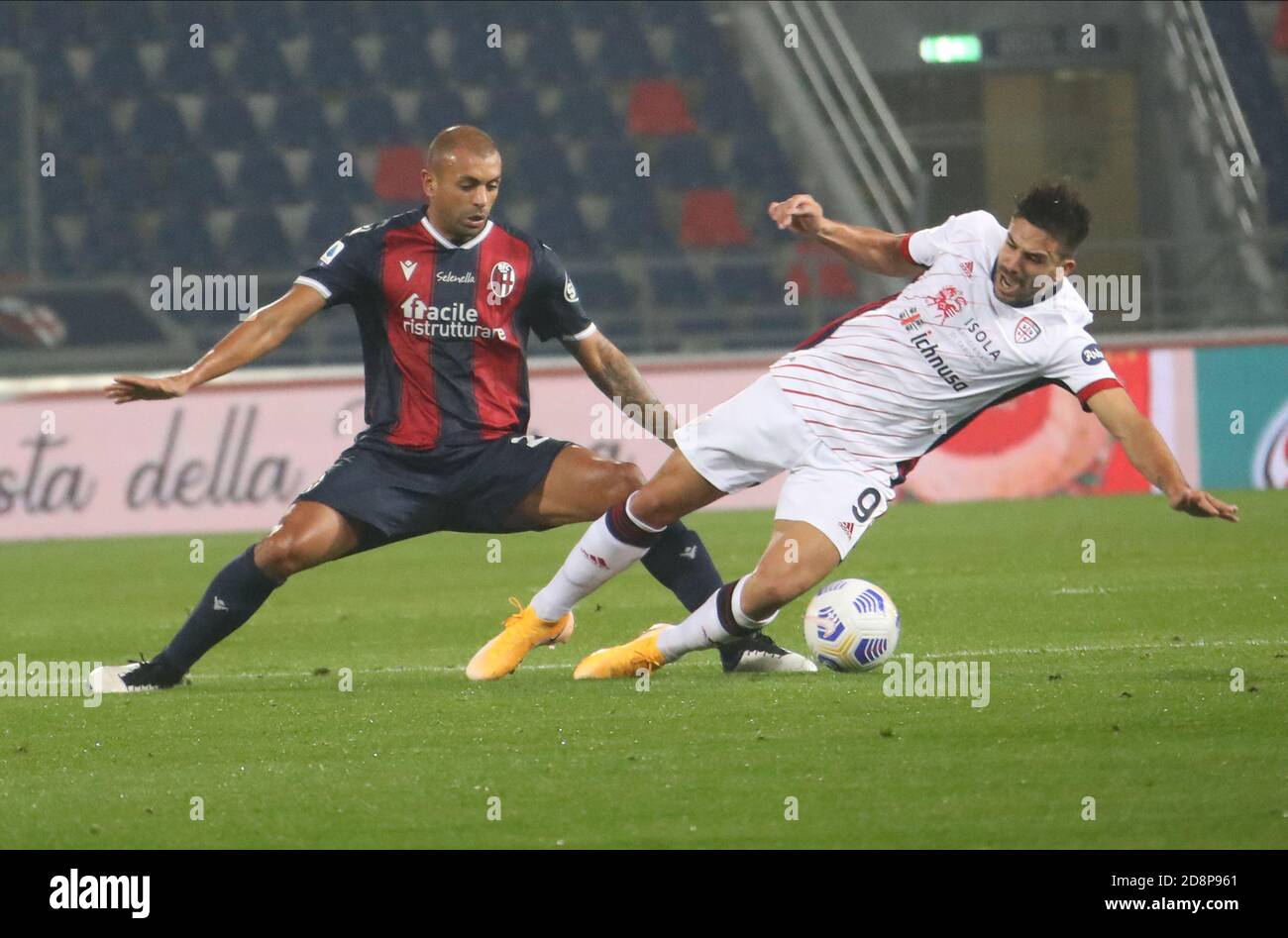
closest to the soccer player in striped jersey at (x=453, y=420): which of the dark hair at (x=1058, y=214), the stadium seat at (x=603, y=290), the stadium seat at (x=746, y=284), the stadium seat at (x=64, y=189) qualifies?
the dark hair at (x=1058, y=214)

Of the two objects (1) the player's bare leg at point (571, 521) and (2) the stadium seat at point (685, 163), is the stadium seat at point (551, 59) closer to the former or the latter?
(2) the stadium seat at point (685, 163)

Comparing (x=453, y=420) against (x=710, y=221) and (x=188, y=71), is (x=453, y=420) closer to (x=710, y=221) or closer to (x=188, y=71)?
(x=710, y=221)

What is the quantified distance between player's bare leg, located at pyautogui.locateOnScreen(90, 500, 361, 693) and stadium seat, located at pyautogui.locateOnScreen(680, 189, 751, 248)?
40.7ft

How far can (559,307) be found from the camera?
6.96 metres

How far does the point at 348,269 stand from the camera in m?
6.75

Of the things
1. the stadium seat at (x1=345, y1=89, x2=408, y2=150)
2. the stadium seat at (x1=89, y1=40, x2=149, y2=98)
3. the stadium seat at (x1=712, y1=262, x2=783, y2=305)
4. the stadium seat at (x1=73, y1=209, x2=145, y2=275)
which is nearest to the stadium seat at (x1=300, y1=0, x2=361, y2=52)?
the stadium seat at (x1=345, y1=89, x2=408, y2=150)

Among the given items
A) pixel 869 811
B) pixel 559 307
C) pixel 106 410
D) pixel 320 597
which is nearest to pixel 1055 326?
pixel 559 307

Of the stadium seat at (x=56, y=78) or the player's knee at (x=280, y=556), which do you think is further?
the stadium seat at (x=56, y=78)

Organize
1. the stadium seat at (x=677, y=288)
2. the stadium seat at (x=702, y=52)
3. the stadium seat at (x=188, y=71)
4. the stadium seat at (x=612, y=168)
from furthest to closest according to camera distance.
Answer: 1. the stadium seat at (x=702, y=52)
2. the stadium seat at (x=188, y=71)
3. the stadium seat at (x=612, y=168)
4. the stadium seat at (x=677, y=288)

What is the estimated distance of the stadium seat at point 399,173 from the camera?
727 inches

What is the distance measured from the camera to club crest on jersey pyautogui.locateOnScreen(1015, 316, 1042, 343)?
628 cm

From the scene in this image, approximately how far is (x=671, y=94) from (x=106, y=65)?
5516mm

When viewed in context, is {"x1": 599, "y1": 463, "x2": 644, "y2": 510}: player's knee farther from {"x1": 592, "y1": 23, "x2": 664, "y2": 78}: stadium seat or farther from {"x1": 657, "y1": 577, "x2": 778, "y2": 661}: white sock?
{"x1": 592, "y1": 23, "x2": 664, "y2": 78}: stadium seat
